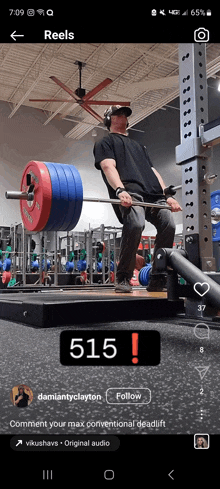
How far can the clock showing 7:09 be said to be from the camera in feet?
0.98

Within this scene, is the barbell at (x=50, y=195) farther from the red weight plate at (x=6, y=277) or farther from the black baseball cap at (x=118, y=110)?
the red weight plate at (x=6, y=277)

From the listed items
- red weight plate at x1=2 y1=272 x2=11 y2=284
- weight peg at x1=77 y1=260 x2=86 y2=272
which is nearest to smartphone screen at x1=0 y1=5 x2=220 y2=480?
red weight plate at x1=2 y1=272 x2=11 y2=284

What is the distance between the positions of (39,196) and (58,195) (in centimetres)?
4

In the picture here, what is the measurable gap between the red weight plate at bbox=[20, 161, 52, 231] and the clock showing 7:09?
439mm

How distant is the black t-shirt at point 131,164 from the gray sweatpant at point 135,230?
0.06m

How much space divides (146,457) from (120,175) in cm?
114

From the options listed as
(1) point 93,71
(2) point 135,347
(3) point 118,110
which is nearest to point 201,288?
(2) point 135,347

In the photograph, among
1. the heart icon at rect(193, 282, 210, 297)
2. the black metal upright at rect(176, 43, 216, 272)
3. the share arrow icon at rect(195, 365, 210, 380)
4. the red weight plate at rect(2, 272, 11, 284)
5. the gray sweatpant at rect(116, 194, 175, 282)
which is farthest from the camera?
the red weight plate at rect(2, 272, 11, 284)

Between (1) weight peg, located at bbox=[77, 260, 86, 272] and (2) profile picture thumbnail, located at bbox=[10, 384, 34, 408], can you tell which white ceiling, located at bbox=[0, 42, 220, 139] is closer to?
(1) weight peg, located at bbox=[77, 260, 86, 272]

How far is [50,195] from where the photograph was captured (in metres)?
0.70
